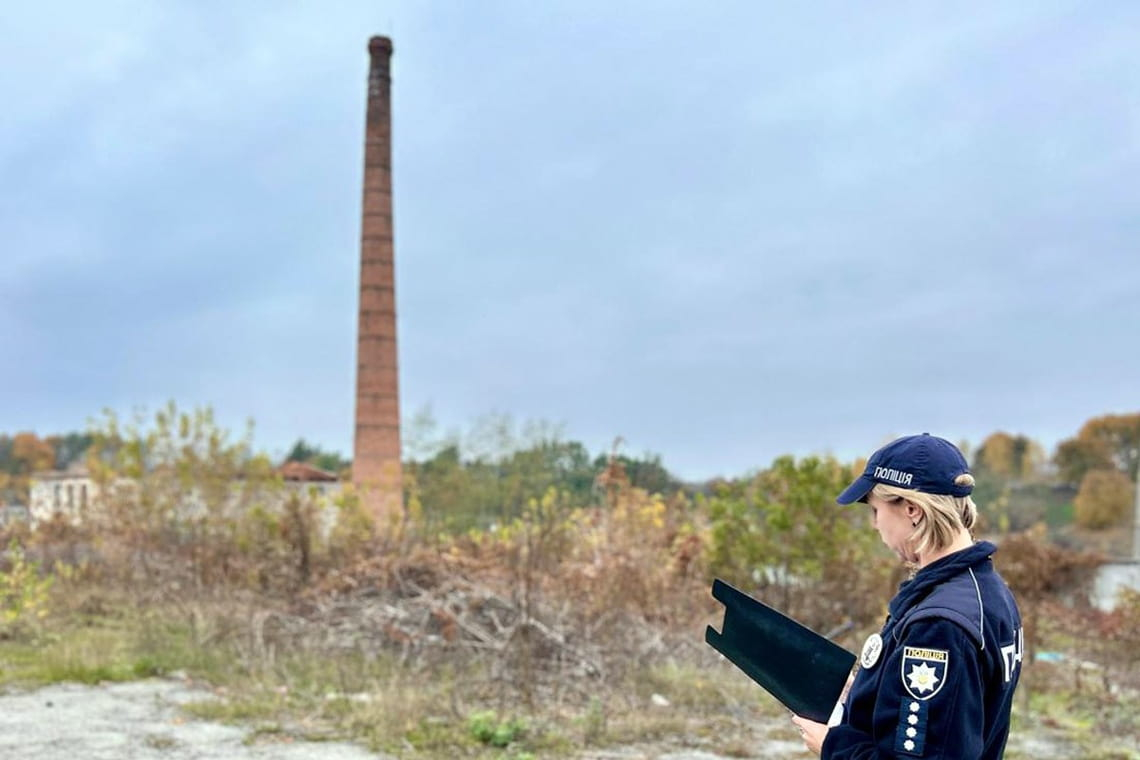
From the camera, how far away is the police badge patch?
187 cm

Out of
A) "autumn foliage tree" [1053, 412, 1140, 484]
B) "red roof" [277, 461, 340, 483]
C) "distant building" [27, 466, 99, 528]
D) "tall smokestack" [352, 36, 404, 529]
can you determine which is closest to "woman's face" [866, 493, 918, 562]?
"red roof" [277, 461, 340, 483]

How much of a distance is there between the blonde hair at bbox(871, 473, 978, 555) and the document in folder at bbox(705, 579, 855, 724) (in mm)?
331

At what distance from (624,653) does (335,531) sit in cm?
469

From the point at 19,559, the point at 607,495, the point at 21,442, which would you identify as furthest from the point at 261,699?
the point at 21,442

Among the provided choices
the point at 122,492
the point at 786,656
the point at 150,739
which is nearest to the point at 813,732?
the point at 786,656

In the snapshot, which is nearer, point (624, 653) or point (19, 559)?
point (624, 653)

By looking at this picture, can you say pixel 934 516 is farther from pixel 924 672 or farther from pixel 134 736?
pixel 134 736

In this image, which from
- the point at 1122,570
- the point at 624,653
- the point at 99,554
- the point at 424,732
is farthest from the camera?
the point at 1122,570

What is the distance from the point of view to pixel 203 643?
8.56 m

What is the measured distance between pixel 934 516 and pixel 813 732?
0.57 meters

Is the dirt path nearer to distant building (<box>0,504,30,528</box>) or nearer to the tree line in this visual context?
the tree line

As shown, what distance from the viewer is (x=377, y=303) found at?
2370cm

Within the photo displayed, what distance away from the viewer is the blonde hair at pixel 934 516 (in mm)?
2027

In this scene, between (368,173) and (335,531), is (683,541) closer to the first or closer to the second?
(335,531)
